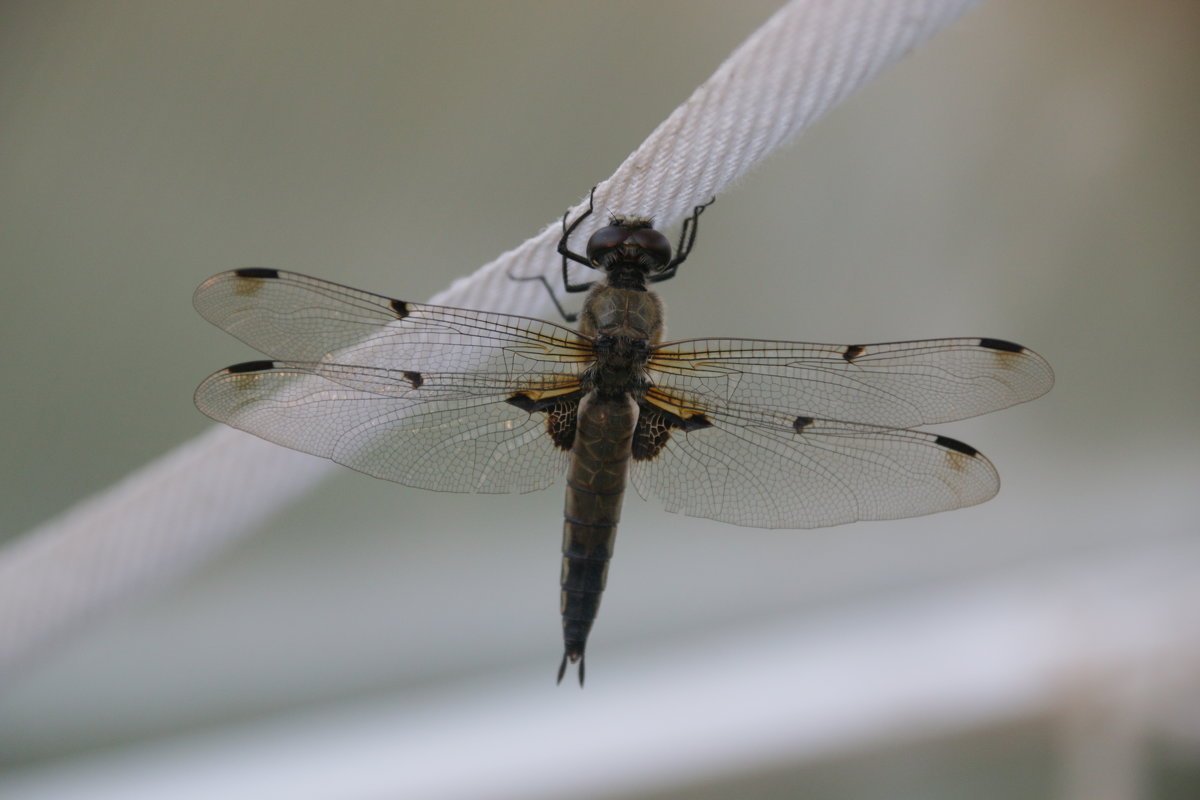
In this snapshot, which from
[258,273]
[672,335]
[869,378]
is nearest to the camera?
[258,273]

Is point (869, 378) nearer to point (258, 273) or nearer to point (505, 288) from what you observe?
point (505, 288)

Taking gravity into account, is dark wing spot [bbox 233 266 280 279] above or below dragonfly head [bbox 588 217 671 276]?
below

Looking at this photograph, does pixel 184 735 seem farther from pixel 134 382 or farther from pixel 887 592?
pixel 887 592

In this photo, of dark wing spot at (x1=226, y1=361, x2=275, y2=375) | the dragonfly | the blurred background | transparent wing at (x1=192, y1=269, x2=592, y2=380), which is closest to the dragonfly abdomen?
the dragonfly

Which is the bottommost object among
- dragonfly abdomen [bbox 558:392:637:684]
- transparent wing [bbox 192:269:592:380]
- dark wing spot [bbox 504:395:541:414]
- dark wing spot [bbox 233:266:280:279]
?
dragonfly abdomen [bbox 558:392:637:684]

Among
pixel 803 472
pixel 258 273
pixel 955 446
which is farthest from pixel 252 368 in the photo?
pixel 955 446

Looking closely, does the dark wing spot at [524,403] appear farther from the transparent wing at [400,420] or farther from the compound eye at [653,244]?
the compound eye at [653,244]

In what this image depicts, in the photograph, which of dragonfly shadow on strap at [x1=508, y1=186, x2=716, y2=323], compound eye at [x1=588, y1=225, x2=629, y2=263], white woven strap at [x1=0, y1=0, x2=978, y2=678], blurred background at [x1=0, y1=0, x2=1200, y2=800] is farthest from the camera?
blurred background at [x1=0, y1=0, x2=1200, y2=800]

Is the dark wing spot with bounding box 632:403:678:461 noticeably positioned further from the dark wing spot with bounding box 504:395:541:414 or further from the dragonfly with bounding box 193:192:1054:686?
the dark wing spot with bounding box 504:395:541:414
